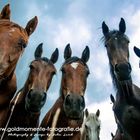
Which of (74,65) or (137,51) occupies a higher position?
(137,51)

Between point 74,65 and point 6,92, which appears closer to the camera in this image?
point 6,92

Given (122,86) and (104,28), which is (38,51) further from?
(122,86)

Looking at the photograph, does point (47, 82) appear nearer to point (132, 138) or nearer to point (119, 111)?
point (119, 111)

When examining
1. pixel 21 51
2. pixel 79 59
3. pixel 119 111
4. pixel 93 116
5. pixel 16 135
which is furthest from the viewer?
pixel 93 116

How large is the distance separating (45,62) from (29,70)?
0.50 metres

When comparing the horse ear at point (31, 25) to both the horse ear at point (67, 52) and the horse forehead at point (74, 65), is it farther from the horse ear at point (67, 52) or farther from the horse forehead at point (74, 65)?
the horse ear at point (67, 52)

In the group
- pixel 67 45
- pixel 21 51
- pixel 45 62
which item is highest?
pixel 67 45

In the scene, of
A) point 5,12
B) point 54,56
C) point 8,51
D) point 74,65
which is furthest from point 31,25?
point 8,51

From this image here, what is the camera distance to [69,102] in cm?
692

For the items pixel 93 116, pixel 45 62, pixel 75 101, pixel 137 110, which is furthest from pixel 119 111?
pixel 93 116

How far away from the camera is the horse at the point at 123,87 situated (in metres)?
7.36

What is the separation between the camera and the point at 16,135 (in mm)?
7328

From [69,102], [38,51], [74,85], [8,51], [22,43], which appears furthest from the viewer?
[38,51]

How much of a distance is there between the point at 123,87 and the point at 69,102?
68.4 inches
